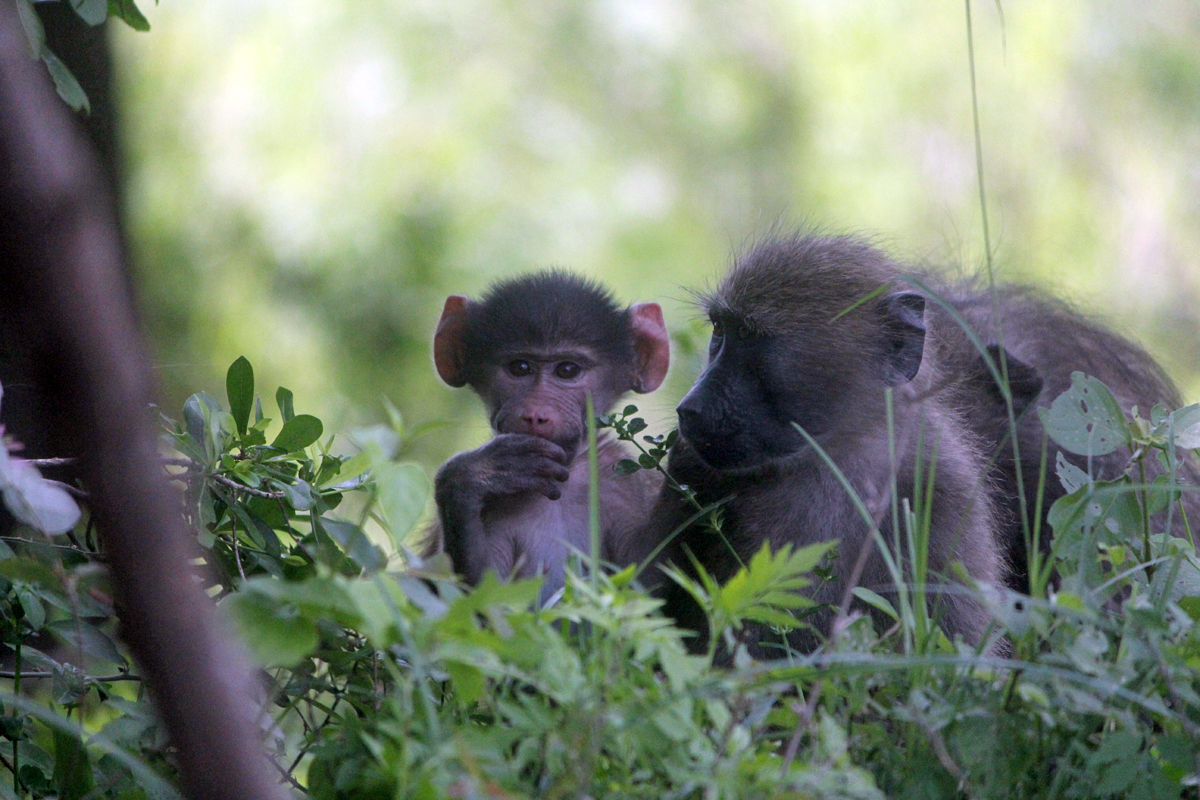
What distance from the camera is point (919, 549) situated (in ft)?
5.81

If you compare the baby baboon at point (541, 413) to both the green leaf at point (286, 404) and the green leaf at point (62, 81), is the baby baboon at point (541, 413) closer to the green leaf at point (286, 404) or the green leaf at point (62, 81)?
the green leaf at point (286, 404)

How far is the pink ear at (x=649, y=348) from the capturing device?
333 cm

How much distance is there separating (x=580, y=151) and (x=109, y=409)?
7833mm

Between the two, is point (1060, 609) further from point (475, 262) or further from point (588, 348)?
point (475, 262)

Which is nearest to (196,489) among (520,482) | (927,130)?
(520,482)

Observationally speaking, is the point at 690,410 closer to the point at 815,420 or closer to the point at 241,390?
the point at 815,420

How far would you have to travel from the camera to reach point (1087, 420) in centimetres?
199

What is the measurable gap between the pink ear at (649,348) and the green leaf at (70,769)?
74.4 inches

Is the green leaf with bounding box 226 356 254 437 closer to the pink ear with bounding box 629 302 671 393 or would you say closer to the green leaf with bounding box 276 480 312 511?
the green leaf with bounding box 276 480 312 511

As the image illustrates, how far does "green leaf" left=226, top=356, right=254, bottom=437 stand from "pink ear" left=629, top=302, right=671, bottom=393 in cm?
142

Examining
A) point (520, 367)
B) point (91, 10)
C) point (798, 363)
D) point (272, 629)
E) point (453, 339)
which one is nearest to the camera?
point (272, 629)

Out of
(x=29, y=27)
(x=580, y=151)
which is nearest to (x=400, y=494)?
(x=29, y=27)

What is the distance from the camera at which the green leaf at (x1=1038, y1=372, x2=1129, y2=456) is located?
A: 195 centimetres

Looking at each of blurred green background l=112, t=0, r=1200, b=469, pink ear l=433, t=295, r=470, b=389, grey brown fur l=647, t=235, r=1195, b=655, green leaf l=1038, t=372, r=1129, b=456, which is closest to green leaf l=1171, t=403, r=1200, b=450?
green leaf l=1038, t=372, r=1129, b=456
